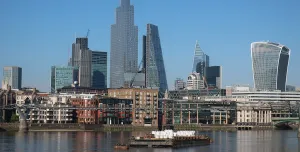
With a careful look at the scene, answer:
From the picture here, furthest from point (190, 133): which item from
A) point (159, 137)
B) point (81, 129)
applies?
point (81, 129)

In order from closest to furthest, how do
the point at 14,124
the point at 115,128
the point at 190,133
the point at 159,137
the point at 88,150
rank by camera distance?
the point at 88,150 → the point at 159,137 → the point at 190,133 → the point at 14,124 → the point at 115,128

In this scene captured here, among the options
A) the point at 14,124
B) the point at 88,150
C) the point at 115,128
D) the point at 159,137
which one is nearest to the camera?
the point at 88,150

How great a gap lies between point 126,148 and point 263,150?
2110 cm

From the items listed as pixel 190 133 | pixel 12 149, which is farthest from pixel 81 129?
pixel 12 149

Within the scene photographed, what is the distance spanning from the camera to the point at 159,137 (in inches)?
3942

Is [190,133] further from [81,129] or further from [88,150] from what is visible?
[81,129]

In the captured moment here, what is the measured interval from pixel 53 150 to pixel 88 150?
5.36 metres

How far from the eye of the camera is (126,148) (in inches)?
3728

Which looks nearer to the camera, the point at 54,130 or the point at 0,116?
the point at 54,130

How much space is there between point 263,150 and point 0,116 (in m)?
118

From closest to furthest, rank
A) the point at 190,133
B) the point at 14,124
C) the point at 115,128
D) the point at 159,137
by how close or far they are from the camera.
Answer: the point at 159,137 < the point at 190,133 < the point at 14,124 < the point at 115,128

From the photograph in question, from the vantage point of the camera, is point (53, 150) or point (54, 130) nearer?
point (53, 150)

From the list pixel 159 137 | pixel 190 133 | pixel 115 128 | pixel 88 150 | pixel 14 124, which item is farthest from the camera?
pixel 115 128

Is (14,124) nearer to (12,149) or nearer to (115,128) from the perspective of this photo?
(115,128)
